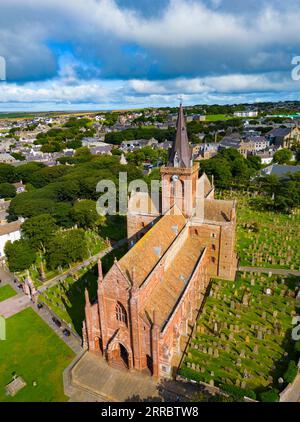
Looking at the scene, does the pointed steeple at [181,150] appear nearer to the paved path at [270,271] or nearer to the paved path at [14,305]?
the paved path at [270,271]

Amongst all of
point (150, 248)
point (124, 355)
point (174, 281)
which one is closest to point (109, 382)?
point (124, 355)

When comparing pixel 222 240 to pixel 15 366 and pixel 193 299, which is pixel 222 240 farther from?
pixel 15 366

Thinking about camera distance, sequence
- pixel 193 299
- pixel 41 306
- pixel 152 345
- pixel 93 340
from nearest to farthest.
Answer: pixel 152 345 < pixel 93 340 < pixel 193 299 < pixel 41 306

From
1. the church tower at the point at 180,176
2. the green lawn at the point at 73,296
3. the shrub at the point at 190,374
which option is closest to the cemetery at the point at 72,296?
the green lawn at the point at 73,296

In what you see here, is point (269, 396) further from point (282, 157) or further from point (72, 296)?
point (282, 157)

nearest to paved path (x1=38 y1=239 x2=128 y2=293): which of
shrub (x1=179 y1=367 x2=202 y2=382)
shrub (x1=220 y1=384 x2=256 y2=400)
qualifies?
shrub (x1=179 y1=367 x2=202 y2=382)
